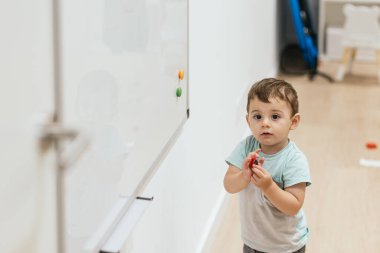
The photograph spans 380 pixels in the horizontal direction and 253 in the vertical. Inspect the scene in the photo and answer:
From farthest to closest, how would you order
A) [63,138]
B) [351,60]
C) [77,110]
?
1. [351,60]
2. [77,110]
3. [63,138]

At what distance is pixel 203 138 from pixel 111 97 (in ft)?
4.03

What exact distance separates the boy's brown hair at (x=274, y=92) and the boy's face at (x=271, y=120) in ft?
0.04

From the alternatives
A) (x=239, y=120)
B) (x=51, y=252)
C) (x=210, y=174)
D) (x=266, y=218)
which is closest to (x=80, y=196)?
(x=51, y=252)

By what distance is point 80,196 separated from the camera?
124cm

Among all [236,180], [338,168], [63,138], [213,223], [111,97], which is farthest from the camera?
[338,168]

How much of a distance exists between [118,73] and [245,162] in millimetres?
481

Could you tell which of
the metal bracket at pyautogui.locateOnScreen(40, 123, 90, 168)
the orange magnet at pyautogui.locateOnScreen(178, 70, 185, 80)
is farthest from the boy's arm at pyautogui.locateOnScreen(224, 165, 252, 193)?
the metal bracket at pyautogui.locateOnScreen(40, 123, 90, 168)

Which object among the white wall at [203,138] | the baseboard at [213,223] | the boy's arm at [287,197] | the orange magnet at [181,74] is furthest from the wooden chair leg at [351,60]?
the boy's arm at [287,197]

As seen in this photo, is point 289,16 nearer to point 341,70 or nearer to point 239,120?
point 341,70

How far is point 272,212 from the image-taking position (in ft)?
6.09

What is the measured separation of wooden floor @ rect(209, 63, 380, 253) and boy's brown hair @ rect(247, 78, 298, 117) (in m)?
1.16

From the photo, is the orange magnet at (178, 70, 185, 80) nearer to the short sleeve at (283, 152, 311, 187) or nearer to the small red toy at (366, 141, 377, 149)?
the short sleeve at (283, 152, 311, 187)

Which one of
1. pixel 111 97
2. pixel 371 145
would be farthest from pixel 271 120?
pixel 371 145

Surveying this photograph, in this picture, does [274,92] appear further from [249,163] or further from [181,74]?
[181,74]
